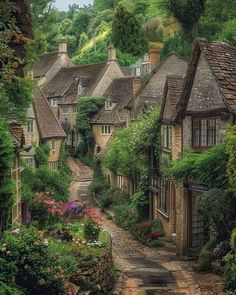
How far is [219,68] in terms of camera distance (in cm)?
2459

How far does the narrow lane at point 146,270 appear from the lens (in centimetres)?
1988

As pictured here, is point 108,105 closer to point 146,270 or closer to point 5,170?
point 146,270

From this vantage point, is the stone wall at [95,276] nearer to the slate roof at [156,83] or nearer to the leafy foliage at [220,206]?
the leafy foliage at [220,206]

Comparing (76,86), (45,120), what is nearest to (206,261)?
(45,120)

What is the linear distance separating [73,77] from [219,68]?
49.3 m

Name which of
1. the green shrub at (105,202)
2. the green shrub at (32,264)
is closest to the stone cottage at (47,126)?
the green shrub at (105,202)

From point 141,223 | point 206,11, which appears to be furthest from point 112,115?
point 141,223

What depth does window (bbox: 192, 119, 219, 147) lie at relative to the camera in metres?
24.4

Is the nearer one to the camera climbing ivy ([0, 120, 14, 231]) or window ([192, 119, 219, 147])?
climbing ivy ([0, 120, 14, 231])

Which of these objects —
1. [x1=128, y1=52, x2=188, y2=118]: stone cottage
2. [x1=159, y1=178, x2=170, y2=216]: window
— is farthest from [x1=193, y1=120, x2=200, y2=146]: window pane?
[x1=128, y1=52, x2=188, y2=118]: stone cottage

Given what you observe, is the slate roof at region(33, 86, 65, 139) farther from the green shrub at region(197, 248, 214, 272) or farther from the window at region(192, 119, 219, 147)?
the green shrub at region(197, 248, 214, 272)

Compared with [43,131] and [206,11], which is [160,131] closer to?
[43,131]

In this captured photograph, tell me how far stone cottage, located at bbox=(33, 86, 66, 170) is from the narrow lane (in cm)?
1311

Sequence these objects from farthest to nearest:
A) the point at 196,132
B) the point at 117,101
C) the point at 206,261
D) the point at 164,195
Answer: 1. the point at 117,101
2. the point at 164,195
3. the point at 196,132
4. the point at 206,261
